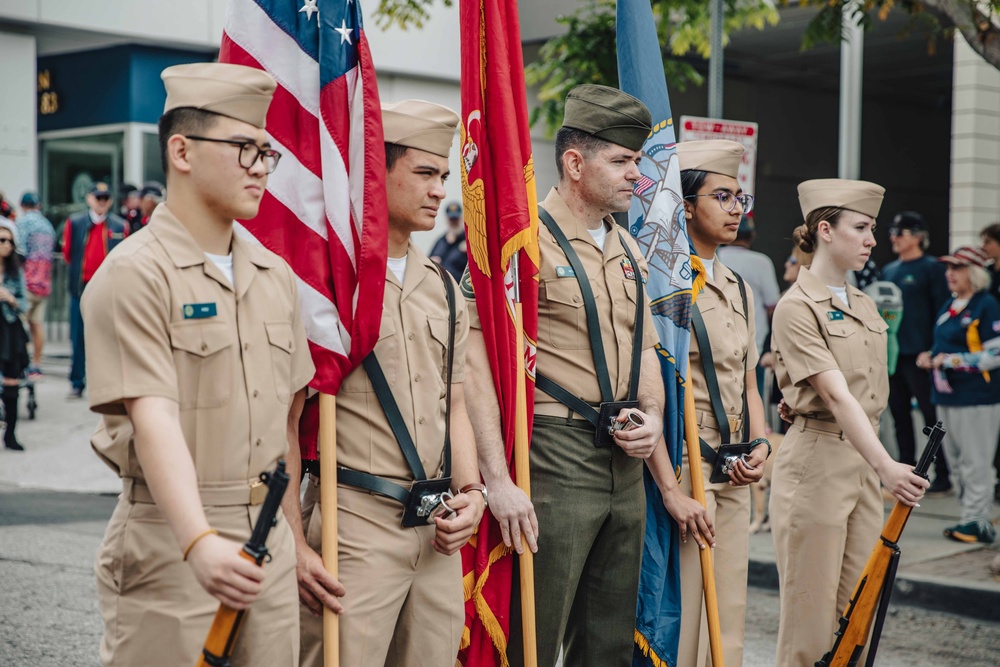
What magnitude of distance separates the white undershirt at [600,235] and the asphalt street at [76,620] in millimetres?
2661

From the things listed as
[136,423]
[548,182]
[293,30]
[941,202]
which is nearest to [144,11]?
[548,182]

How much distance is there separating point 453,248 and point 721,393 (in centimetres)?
1093


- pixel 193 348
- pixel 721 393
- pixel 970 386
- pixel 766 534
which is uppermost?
pixel 193 348

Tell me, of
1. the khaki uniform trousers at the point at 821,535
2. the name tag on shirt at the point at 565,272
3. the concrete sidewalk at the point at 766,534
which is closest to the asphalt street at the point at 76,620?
the concrete sidewalk at the point at 766,534

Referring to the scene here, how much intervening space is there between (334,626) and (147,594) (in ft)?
2.20

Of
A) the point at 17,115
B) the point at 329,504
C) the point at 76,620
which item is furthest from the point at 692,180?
the point at 17,115

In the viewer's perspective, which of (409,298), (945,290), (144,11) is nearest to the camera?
(409,298)

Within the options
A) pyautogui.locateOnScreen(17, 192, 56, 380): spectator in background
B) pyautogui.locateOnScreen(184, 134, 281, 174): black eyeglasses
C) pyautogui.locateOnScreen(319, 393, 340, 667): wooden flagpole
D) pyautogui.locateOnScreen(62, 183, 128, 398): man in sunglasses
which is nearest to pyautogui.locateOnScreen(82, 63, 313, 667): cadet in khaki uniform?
pyautogui.locateOnScreen(184, 134, 281, 174): black eyeglasses

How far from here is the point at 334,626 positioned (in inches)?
134

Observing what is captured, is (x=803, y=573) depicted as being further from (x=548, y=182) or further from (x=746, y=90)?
(x=746, y=90)

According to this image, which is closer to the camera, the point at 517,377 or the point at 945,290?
the point at 517,377

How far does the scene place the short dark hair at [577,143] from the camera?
4461mm

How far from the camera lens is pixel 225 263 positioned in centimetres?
307

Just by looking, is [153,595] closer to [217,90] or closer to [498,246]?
[217,90]
